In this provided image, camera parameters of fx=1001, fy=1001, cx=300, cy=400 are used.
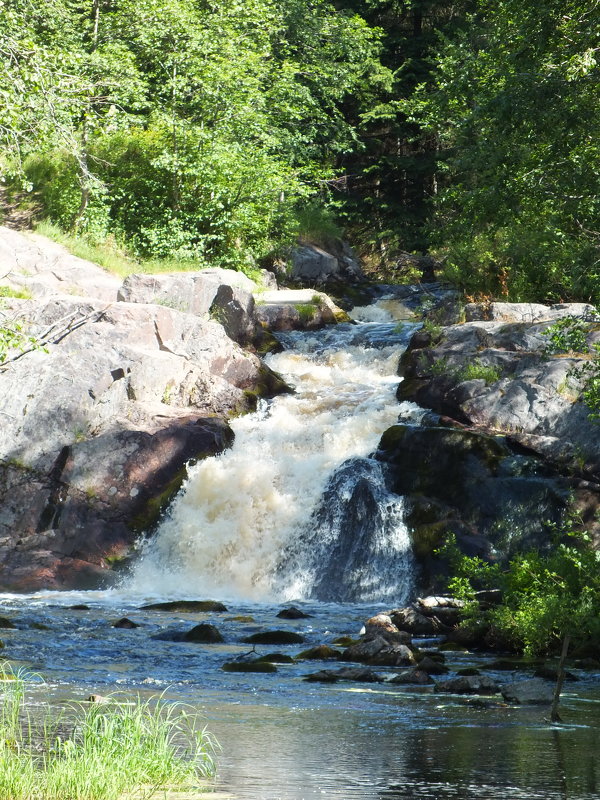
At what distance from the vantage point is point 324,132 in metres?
34.7

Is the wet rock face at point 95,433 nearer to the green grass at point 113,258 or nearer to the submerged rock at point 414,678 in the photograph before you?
the green grass at point 113,258

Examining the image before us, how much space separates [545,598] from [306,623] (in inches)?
149

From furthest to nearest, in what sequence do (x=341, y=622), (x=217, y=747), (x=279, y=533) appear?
(x=279, y=533)
(x=341, y=622)
(x=217, y=747)

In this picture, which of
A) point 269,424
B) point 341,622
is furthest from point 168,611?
point 269,424

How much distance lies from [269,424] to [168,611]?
615 centimetres

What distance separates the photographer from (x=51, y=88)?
31.7 ft

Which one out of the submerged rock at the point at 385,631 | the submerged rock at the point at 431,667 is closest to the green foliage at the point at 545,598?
the submerged rock at the point at 385,631

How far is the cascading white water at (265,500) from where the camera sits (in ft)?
55.3

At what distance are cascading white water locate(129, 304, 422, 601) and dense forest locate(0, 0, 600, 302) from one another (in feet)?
13.9

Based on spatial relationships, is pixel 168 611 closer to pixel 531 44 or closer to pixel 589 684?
pixel 589 684

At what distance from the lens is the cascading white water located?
16.9 metres

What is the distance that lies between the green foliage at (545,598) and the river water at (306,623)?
2.02 feet

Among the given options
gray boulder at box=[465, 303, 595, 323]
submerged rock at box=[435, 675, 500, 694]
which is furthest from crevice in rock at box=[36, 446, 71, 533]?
submerged rock at box=[435, 675, 500, 694]

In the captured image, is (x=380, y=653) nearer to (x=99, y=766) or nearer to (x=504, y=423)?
(x=99, y=766)
